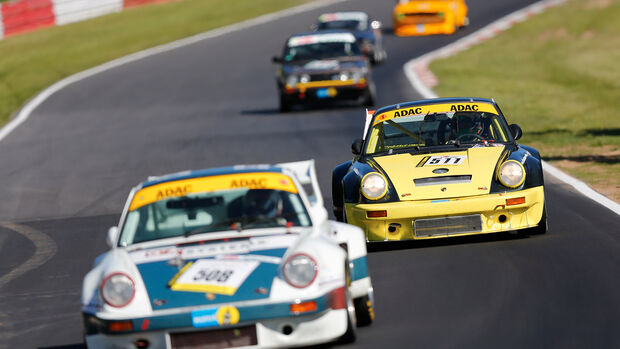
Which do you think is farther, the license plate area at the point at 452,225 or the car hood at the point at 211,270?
the license plate area at the point at 452,225

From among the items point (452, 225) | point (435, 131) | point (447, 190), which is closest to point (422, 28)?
point (435, 131)

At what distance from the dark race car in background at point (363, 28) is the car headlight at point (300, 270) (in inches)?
1010

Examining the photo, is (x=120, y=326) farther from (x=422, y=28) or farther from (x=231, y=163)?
(x=422, y=28)

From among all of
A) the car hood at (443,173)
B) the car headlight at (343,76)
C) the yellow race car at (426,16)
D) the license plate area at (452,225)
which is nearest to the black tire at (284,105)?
the car headlight at (343,76)

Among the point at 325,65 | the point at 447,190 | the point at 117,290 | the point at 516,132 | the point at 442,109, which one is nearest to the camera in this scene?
the point at 117,290

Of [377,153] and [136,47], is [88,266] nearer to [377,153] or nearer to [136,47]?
[377,153]

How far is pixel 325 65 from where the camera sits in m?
24.9

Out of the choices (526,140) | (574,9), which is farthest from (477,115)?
(574,9)

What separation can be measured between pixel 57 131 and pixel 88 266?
13458 mm

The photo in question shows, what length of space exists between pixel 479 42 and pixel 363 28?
14.5 feet

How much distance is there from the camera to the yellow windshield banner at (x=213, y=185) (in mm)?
8180

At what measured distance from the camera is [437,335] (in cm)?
755

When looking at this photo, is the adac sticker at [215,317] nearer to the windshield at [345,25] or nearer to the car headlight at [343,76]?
the car headlight at [343,76]

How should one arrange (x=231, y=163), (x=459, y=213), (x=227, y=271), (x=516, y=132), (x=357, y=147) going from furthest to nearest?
(x=231, y=163) < (x=357, y=147) < (x=516, y=132) < (x=459, y=213) < (x=227, y=271)
